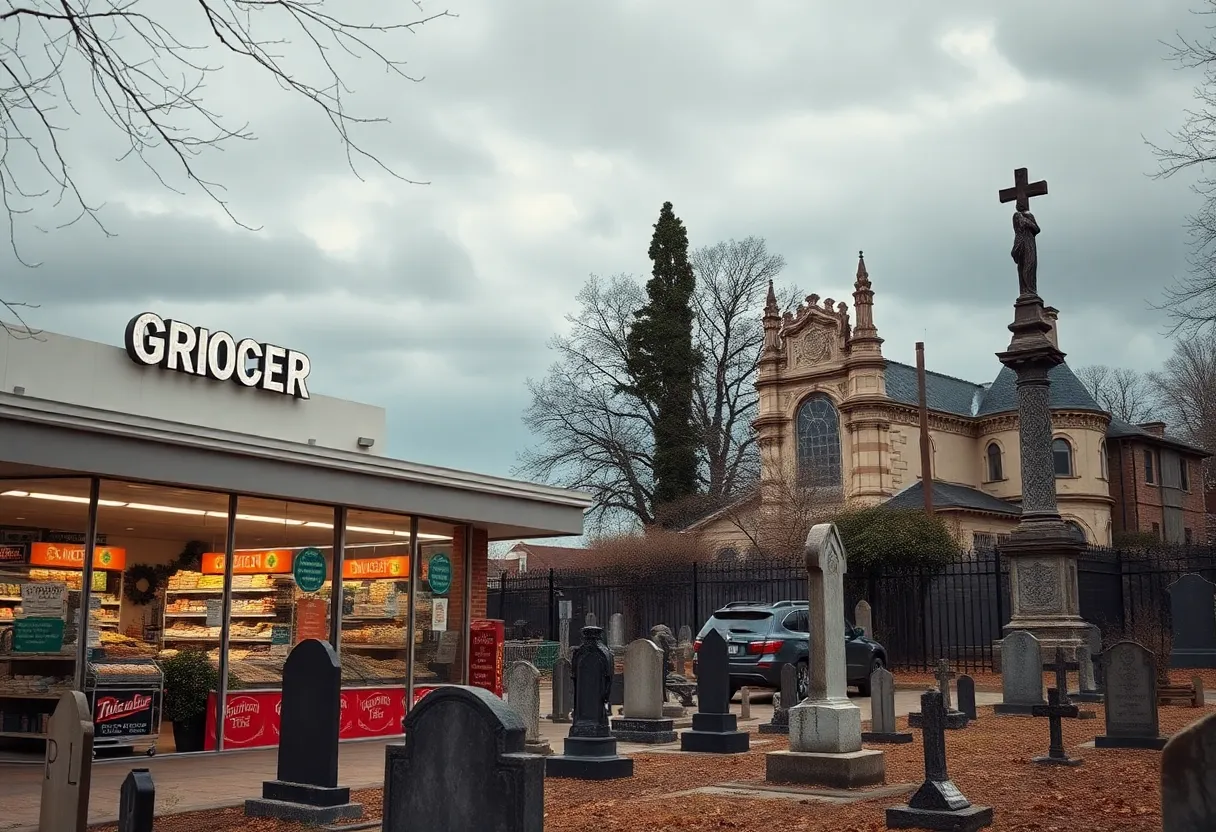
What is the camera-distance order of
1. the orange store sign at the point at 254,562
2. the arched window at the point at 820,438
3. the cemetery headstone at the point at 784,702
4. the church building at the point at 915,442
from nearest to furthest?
the orange store sign at the point at 254,562
the cemetery headstone at the point at 784,702
the church building at the point at 915,442
the arched window at the point at 820,438

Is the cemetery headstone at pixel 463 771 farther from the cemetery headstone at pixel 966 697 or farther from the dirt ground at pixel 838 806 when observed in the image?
the cemetery headstone at pixel 966 697

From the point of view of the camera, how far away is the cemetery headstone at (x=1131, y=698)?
42.3 ft

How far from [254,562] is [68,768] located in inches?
330

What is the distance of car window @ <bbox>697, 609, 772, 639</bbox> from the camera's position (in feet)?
66.2

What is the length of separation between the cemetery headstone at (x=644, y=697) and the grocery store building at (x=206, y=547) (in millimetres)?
2789

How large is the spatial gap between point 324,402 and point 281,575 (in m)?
5.02

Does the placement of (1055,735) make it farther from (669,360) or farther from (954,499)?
(669,360)

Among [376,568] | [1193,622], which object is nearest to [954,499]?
[1193,622]

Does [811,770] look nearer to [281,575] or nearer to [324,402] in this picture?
[281,575]

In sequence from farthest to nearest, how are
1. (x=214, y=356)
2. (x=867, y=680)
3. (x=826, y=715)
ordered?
(x=867, y=680) < (x=214, y=356) < (x=826, y=715)

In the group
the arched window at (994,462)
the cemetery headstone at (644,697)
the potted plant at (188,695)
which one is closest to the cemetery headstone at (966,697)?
the cemetery headstone at (644,697)

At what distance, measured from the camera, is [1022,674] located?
59.1 ft

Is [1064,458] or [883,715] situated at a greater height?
[1064,458]

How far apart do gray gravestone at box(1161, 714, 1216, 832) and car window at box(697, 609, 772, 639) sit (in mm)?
16152
